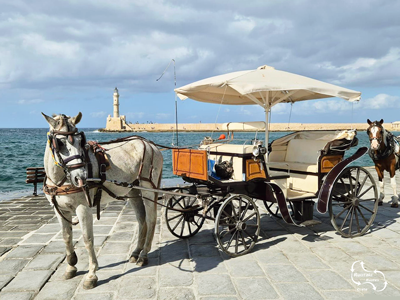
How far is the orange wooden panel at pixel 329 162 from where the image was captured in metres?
5.84

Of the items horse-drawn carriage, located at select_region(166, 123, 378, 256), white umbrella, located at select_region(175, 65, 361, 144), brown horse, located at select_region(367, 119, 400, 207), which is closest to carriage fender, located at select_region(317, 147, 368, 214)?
horse-drawn carriage, located at select_region(166, 123, 378, 256)

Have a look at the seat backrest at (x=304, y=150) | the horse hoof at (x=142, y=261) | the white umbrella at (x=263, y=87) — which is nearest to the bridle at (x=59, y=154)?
the horse hoof at (x=142, y=261)

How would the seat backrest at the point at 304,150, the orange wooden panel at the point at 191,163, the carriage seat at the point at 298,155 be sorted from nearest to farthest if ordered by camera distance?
the orange wooden panel at the point at 191,163
the carriage seat at the point at 298,155
the seat backrest at the point at 304,150

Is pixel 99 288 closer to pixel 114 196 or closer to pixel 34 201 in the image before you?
pixel 114 196

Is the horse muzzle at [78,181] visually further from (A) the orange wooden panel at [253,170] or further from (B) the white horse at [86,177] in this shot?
(A) the orange wooden panel at [253,170]

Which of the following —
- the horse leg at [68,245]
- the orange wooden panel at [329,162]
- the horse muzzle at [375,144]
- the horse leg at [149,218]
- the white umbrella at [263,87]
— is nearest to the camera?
the horse leg at [68,245]

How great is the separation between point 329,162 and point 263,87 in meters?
1.92

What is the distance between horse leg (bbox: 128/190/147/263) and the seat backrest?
11.1 ft

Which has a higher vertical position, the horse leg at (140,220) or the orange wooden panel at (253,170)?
the orange wooden panel at (253,170)

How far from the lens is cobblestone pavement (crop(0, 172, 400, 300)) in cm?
392

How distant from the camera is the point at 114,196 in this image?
445 cm

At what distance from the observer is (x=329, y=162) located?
233 inches

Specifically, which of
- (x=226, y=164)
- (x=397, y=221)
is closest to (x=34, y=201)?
(x=226, y=164)

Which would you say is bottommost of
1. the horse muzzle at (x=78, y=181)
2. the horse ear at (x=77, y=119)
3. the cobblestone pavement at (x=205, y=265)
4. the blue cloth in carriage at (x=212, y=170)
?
the cobblestone pavement at (x=205, y=265)
